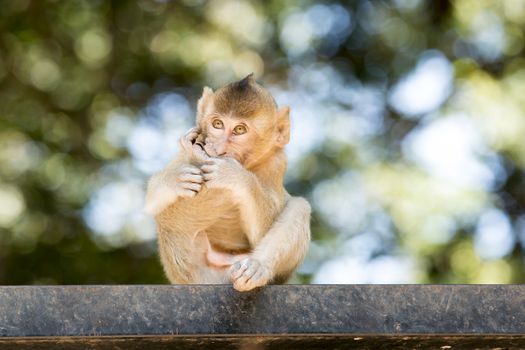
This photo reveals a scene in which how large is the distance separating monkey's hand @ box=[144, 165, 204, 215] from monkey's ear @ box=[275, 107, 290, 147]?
2.07ft

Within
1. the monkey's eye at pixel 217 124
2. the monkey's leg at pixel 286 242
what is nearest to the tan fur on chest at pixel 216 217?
the monkey's leg at pixel 286 242

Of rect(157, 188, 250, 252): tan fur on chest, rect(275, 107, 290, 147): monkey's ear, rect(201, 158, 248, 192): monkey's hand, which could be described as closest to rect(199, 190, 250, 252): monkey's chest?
rect(157, 188, 250, 252): tan fur on chest

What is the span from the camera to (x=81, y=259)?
9.00m

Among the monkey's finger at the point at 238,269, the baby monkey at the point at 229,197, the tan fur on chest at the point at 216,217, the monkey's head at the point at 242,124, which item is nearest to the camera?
the monkey's finger at the point at 238,269

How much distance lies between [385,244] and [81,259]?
2.87 meters

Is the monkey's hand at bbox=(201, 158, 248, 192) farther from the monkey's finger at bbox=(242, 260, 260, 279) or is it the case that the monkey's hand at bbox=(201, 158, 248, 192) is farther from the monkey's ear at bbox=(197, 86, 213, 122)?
the monkey's finger at bbox=(242, 260, 260, 279)

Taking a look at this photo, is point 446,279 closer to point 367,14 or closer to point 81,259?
point 367,14

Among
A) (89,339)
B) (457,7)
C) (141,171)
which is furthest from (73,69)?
(89,339)

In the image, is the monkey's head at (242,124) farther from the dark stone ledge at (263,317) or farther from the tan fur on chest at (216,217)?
the dark stone ledge at (263,317)

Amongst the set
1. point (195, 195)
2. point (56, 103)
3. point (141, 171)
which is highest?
point (56, 103)

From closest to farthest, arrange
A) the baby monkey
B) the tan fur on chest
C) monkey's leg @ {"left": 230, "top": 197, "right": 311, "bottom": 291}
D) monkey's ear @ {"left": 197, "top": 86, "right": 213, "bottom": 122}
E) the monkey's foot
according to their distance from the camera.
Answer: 1. the monkey's foot
2. monkey's leg @ {"left": 230, "top": 197, "right": 311, "bottom": 291}
3. the baby monkey
4. the tan fur on chest
5. monkey's ear @ {"left": 197, "top": 86, "right": 213, "bottom": 122}

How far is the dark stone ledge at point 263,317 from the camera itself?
2.85m

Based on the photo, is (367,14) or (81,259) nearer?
(81,259)

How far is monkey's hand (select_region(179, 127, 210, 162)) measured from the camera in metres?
4.13
